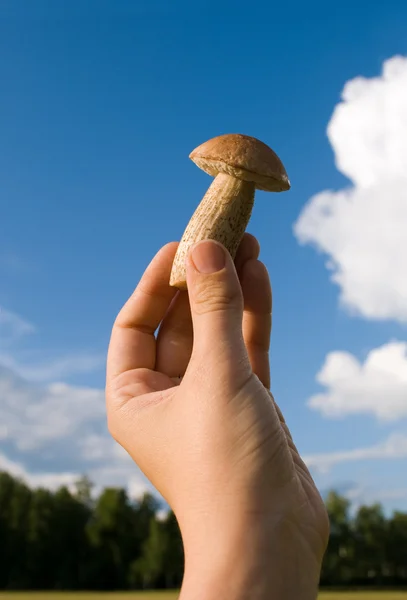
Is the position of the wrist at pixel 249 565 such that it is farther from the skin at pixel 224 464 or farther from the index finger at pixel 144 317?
the index finger at pixel 144 317

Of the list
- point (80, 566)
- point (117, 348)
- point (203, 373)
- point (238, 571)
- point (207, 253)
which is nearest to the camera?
point (238, 571)

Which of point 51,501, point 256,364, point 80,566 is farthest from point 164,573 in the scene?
point 256,364

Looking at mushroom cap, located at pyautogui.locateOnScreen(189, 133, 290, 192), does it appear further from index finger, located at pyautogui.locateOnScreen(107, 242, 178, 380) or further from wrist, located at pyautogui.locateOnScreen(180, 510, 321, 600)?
wrist, located at pyautogui.locateOnScreen(180, 510, 321, 600)

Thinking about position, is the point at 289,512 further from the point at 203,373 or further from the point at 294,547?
the point at 203,373

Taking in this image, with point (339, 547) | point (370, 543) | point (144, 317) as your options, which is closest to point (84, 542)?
point (339, 547)

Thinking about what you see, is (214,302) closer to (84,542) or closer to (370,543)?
(84,542)

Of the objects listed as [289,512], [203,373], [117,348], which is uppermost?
[117,348]

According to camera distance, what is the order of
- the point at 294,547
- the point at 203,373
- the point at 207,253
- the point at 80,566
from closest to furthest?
1. the point at 294,547
2. the point at 203,373
3. the point at 207,253
4. the point at 80,566

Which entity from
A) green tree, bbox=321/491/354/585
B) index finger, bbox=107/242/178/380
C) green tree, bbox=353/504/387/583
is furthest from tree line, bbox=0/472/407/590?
index finger, bbox=107/242/178/380
